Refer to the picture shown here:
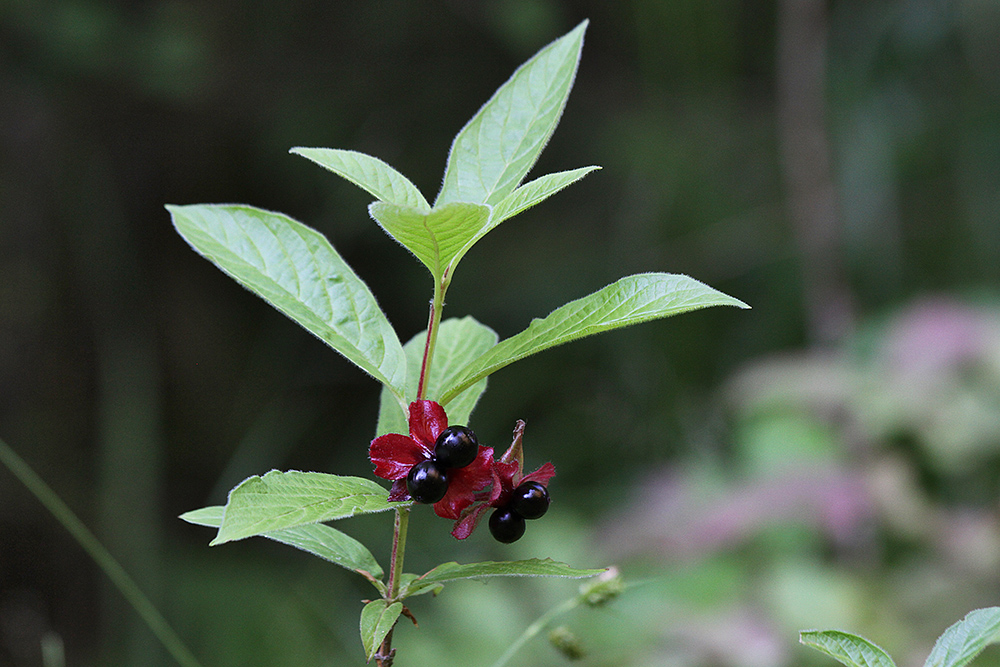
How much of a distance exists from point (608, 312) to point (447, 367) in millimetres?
141

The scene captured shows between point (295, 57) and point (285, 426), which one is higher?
point (295, 57)

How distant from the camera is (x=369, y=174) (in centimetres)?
42

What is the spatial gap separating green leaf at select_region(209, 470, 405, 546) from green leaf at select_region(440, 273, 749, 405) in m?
0.06

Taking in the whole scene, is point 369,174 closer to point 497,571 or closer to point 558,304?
point 497,571

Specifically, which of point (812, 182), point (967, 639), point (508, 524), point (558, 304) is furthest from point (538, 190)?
point (558, 304)

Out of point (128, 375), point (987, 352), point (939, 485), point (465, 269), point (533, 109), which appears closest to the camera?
point (533, 109)

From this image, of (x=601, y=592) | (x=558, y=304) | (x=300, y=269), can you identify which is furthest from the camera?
(x=558, y=304)

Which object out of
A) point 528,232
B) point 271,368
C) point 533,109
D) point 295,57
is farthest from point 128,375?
point 533,109

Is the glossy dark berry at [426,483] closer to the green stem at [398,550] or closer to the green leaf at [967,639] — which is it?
the green stem at [398,550]

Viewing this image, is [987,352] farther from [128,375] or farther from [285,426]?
[128,375]

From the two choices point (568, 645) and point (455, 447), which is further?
point (568, 645)

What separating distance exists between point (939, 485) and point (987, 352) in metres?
0.31

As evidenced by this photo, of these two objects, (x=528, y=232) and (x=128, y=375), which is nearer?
(x=128, y=375)

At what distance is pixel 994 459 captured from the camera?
155 cm
